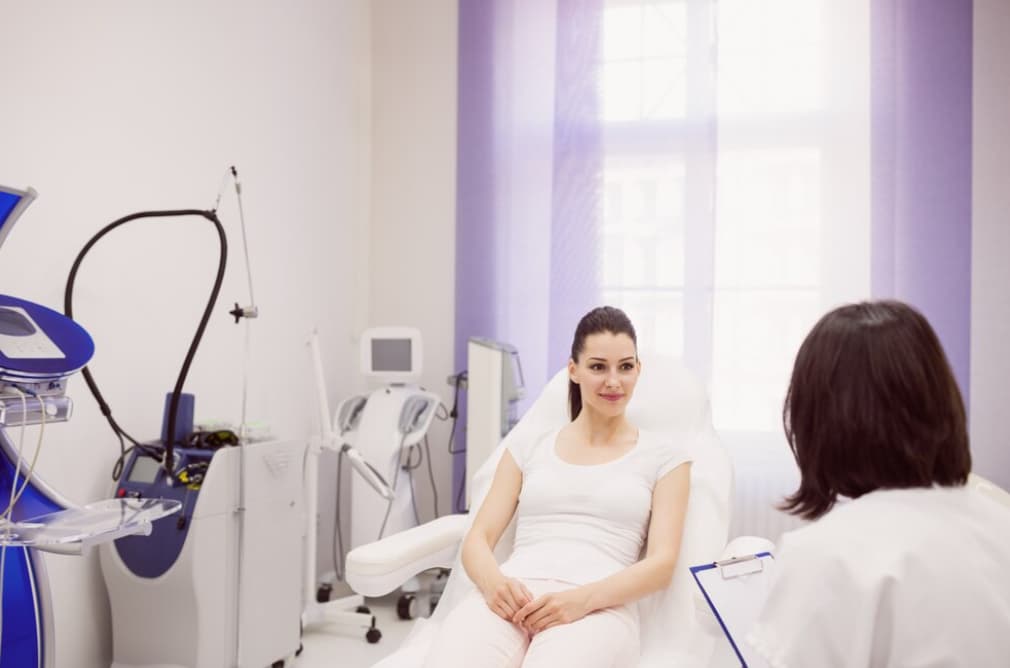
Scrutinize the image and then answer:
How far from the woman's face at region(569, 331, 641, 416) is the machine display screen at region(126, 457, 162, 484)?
1.14 metres

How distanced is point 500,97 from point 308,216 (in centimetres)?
101

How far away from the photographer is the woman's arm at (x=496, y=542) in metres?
1.35

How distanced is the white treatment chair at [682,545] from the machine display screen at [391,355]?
1092 millimetres

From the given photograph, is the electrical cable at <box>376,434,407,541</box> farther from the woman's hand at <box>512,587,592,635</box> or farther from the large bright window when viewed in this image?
the woman's hand at <box>512,587,592,635</box>

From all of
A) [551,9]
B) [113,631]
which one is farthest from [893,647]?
[551,9]

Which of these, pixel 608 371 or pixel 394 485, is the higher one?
pixel 608 371

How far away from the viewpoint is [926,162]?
2926 millimetres

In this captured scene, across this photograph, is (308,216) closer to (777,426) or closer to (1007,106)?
(777,426)

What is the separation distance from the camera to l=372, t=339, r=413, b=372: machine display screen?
288 centimetres

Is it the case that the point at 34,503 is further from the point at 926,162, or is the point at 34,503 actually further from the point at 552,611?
the point at 926,162

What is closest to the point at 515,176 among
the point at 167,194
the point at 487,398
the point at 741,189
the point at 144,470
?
the point at 741,189

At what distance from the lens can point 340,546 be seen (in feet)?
11.0

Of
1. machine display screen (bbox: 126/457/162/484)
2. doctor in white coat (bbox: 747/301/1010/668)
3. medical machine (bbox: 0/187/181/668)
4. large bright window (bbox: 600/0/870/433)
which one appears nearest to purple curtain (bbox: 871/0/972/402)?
large bright window (bbox: 600/0/870/433)

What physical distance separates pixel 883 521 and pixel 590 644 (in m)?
0.65
